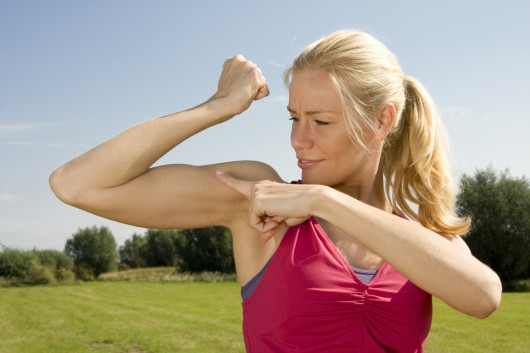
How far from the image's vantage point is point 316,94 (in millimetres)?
2258

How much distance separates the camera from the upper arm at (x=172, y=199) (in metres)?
2.24

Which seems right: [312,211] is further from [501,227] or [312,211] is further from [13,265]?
[13,265]

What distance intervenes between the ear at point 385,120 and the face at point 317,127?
16 cm

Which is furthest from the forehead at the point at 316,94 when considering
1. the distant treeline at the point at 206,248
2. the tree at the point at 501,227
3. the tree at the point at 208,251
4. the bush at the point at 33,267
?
the bush at the point at 33,267

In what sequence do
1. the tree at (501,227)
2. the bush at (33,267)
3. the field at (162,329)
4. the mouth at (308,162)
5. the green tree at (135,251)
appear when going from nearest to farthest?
the mouth at (308,162)
the field at (162,329)
the tree at (501,227)
the bush at (33,267)
the green tree at (135,251)

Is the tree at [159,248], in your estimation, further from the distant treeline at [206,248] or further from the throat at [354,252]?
the throat at [354,252]

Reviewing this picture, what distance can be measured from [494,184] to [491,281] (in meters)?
39.6

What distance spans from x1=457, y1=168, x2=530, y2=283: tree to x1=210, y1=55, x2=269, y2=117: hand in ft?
121

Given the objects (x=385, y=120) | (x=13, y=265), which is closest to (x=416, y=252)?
(x=385, y=120)

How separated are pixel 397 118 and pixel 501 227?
38276 mm

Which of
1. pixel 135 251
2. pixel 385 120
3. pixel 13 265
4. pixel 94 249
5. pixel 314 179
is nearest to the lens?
pixel 314 179

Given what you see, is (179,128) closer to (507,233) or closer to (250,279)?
(250,279)

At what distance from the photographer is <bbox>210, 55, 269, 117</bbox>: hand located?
2.29 metres

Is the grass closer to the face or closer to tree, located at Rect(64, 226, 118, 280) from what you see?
the face
